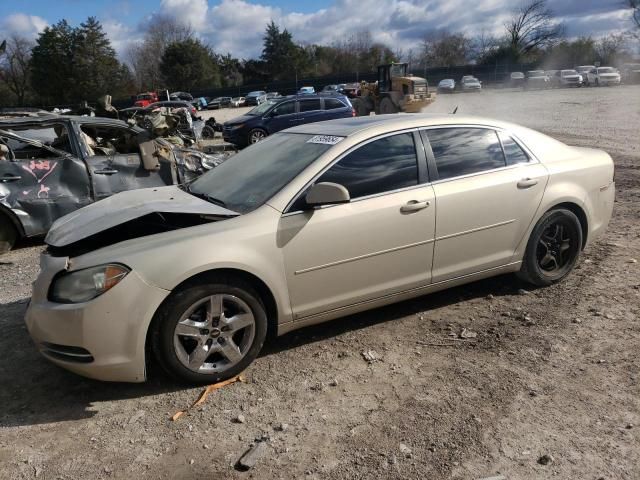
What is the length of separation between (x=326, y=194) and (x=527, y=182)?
1.82 m

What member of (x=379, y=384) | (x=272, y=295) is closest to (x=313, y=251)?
(x=272, y=295)

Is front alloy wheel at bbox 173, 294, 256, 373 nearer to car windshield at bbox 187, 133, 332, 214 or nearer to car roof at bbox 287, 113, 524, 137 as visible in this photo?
car windshield at bbox 187, 133, 332, 214

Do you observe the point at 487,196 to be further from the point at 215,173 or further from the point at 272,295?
the point at 215,173

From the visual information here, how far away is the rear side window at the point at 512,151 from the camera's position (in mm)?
4352

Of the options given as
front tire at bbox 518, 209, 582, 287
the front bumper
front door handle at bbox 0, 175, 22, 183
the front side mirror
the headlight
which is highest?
the front side mirror

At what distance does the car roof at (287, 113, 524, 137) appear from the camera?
4.02m

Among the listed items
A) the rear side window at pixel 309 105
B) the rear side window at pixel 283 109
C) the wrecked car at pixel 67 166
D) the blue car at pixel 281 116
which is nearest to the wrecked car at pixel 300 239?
the wrecked car at pixel 67 166

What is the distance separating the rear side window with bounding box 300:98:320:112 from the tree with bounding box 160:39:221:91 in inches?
2211

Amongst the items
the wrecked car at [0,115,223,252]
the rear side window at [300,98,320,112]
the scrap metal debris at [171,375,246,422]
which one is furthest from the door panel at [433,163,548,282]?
the rear side window at [300,98,320,112]

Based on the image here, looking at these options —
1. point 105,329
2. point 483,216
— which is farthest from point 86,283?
point 483,216

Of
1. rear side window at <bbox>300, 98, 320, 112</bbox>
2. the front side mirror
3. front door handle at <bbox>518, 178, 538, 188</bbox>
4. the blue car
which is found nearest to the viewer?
the front side mirror

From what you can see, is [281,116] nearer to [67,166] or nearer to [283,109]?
[283,109]

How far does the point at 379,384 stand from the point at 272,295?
0.86m

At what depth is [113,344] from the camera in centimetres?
309
